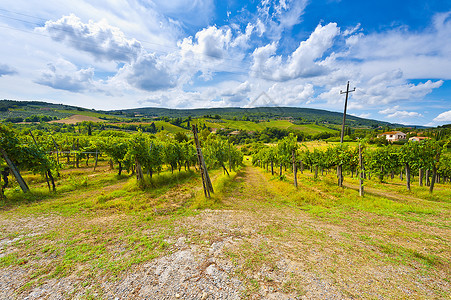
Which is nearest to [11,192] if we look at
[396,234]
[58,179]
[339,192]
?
[58,179]

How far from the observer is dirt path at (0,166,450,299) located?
12.9 ft

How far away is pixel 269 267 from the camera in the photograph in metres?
4.81

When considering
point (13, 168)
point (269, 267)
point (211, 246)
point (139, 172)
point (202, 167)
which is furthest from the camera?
point (139, 172)

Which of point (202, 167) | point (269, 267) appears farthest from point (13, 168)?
point (269, 267)

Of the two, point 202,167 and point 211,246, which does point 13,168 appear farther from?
point 211,246

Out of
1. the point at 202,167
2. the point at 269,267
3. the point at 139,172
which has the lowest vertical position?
the point at 269,267

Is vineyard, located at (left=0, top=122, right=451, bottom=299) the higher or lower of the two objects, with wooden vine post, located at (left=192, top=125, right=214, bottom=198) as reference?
lower

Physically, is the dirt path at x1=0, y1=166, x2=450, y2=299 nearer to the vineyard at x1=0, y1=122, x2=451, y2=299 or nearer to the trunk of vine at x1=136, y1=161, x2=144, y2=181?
the vineyard at x1=0, y1=122, x2=451, y2=299

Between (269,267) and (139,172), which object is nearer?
(269,267)

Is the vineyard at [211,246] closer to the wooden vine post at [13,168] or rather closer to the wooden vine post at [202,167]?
the wooden vine post at [13,168]

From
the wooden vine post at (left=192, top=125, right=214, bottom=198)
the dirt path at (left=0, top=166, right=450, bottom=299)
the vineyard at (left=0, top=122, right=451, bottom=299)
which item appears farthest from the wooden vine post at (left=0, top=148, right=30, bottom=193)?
the wooden vine post at (left=192, top=125, right=214, bottom=198)

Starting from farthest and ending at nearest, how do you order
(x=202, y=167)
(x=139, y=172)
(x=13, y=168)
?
(x=139, y=172) < (x=202, y=167) < (x=13, y=168)

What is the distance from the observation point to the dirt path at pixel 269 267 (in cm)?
394

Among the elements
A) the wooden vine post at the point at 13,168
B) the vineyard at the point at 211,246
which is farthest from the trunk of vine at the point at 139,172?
the wooden vine post at the point at 13,168
